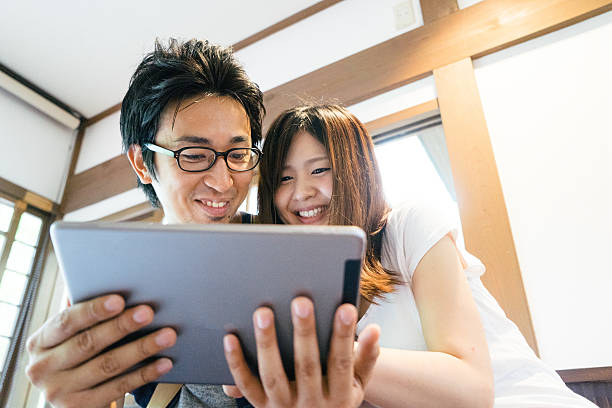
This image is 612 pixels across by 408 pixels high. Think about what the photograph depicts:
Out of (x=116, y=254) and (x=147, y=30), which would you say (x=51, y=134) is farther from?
(x=116, y=254)

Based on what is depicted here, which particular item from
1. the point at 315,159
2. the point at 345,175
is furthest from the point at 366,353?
the point at 315,159

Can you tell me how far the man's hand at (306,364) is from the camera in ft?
2.02

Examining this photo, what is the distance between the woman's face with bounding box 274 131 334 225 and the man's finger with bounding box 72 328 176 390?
0.72 m

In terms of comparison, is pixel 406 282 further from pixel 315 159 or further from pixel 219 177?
pixel 219 177

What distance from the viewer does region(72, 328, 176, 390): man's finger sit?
659mm

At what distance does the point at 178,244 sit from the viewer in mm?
579

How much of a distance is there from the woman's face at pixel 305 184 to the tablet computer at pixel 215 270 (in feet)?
2.27

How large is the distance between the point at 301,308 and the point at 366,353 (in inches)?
6.0

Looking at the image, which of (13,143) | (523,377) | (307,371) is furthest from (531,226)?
(13,143)

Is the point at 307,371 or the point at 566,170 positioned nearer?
the point at 307,371

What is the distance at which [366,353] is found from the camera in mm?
682

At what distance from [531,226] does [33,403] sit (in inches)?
124

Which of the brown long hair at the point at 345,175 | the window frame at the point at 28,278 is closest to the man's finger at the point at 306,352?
the brown long hair at the point at 345,175

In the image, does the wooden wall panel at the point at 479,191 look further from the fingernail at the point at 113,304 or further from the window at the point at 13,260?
the window at the point at 13,260
